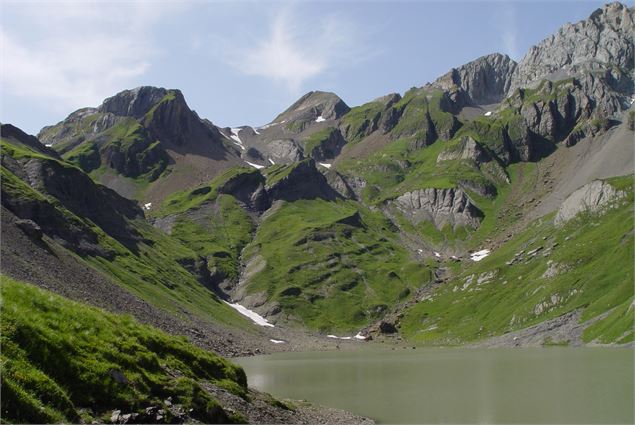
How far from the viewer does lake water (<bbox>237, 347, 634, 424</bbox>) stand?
4959cm

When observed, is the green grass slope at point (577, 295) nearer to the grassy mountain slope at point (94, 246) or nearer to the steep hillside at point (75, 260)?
the steep hillside at point (75, 260)

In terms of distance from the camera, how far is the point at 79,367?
2614cm

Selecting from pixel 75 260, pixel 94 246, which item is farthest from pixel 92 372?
pixel 94 246

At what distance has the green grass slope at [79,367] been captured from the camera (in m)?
21.7

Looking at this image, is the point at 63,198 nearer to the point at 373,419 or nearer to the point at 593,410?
the point at 373,419

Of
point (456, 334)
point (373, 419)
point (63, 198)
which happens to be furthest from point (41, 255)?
point (456, 334)

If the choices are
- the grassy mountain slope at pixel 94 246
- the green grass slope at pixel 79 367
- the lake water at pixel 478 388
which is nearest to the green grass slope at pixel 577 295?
Result: the lake water at pixel 478 388

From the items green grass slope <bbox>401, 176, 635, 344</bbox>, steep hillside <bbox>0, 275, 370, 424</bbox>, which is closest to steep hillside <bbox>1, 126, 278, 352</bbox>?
steep hillside <bbox>0, 275, 370, 424</bbox>

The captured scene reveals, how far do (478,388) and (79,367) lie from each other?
53570 millimetres

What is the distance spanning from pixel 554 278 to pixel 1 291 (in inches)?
7263

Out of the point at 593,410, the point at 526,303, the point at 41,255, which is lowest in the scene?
the point at 593,410

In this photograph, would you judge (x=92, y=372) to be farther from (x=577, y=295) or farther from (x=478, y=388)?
(x=577, y=295)

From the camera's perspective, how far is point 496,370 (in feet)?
280

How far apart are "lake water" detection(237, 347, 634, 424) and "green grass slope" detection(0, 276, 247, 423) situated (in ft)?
79.9
